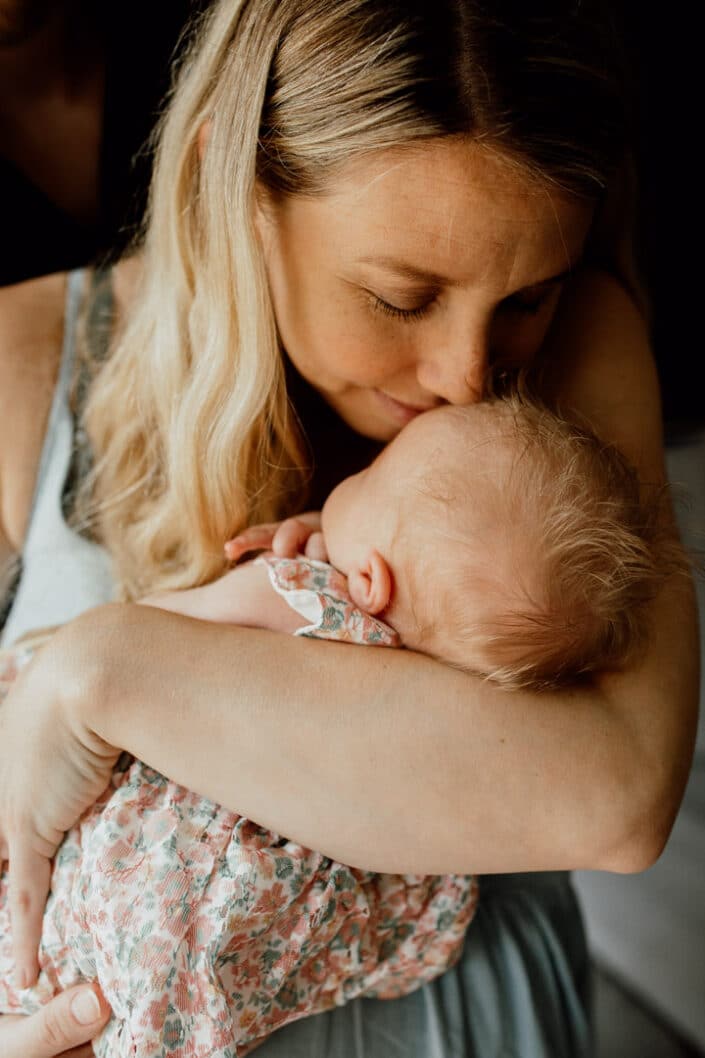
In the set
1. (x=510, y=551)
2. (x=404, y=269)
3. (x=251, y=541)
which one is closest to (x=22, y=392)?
(x=251, y=541)

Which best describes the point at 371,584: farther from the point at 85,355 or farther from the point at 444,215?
the point at 85,355

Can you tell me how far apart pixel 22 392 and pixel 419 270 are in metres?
0.67

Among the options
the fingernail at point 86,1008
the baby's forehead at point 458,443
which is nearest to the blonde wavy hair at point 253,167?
the baby's forehead at point 458,443

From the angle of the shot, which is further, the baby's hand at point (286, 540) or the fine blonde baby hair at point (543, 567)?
the baby's hand at point (286, 540)

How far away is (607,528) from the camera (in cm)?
101

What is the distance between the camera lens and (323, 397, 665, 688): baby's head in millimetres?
981

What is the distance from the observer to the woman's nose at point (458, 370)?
3.51 feet

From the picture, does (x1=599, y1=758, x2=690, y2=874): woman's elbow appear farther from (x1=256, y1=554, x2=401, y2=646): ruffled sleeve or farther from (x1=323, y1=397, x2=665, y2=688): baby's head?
(x1=256, y1=554, x2=401, y2=646): ruffled sleeve

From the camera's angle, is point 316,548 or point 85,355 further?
point 85,355

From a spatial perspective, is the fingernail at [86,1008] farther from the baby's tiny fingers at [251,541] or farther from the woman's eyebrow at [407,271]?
the woman's eyebrow at [407,271]

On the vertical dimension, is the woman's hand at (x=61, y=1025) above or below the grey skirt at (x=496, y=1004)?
above

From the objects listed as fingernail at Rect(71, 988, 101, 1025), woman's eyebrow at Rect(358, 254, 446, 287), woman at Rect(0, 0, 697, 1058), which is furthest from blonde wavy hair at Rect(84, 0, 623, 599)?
fingernail at Rect(71, 988, 101, 1025)

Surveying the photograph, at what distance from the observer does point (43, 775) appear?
3.24 ft

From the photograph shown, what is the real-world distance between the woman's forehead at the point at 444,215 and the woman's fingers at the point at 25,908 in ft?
2.48
